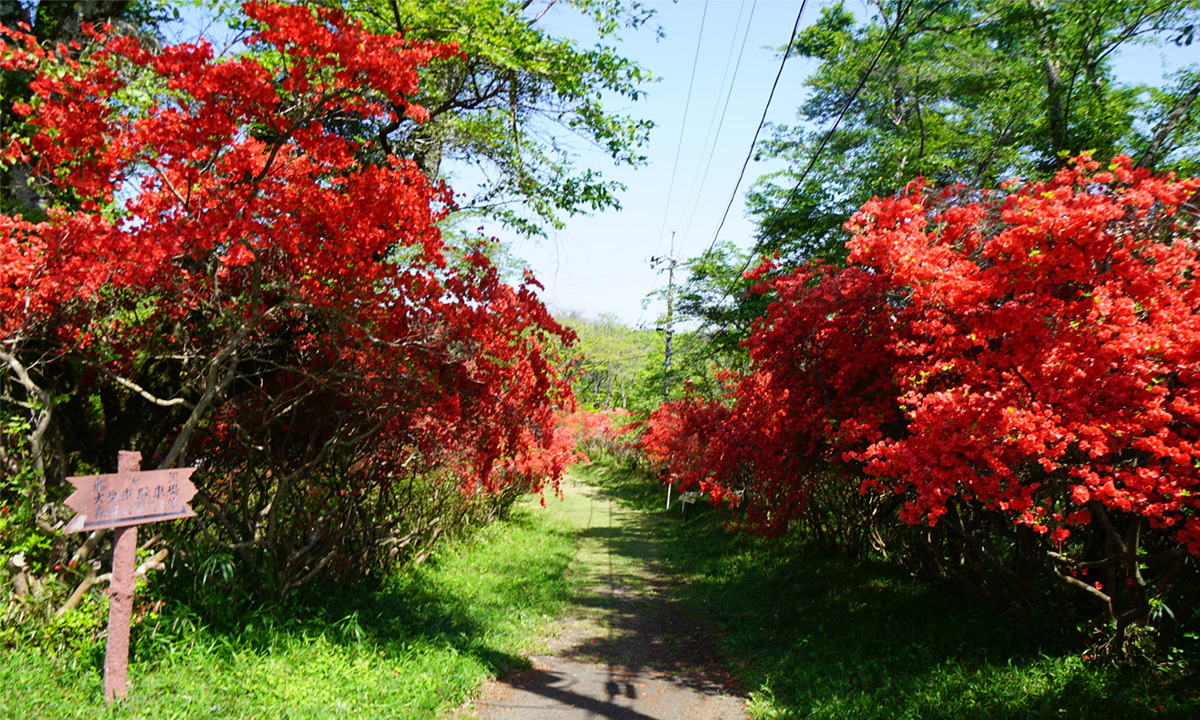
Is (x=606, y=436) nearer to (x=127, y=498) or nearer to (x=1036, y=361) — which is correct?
(x=1036, y=361)

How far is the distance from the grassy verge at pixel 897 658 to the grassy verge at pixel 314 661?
2.53 m

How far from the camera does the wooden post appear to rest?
3.94 metres

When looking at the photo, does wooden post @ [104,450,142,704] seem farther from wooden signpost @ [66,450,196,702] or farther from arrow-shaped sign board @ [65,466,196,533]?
arrow-shaped sign board @ [65,466,196,533]

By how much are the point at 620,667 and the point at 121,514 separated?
15.2 feet

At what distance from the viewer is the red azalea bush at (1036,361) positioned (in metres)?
3.90

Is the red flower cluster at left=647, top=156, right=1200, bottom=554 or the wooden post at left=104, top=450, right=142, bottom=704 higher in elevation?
the red flower cluster at left=647, top=156, right=1200, bottom=554

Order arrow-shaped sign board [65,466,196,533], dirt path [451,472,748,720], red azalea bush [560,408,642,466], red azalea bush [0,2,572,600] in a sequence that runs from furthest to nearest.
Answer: red azalea bush [560,408,642,466], dirt path [451,472,748,720], red azalea bush [0,2,572,600], arrow-shaped sign board [65,466,196,533]

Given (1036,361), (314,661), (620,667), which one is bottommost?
(620,667)

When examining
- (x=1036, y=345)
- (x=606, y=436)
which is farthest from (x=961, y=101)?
(x=606, y=436)

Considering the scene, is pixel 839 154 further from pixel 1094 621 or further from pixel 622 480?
pixel 622 480

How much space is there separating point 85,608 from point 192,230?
2.63 meters

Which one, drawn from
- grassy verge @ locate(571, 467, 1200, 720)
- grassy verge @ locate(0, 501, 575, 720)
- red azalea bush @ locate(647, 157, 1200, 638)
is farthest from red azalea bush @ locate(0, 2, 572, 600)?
grassy verge @ locate(571, 467, 1200, 720)

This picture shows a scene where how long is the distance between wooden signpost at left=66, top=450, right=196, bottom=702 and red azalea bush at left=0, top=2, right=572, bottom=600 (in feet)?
2.07

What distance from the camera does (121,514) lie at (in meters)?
4.00
